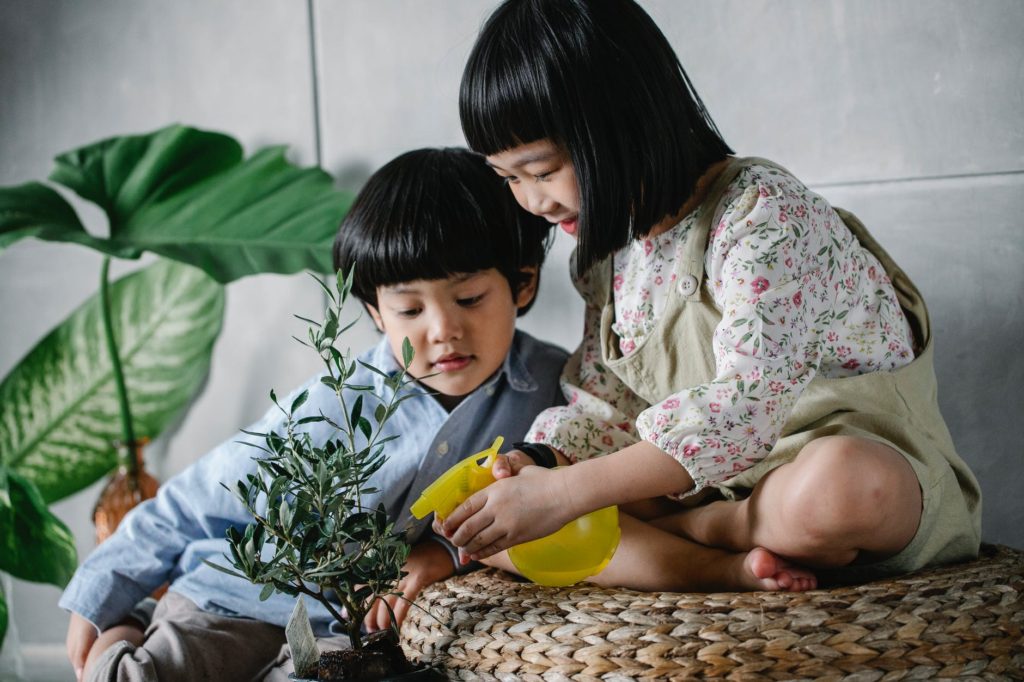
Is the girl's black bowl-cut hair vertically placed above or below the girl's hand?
above

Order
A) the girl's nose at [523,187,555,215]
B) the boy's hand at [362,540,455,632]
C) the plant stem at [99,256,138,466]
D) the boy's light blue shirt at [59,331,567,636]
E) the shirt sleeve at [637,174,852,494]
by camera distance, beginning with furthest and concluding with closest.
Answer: the plant stem at [99,256,138,466] < the boy's light blue shirt at [59,331,567,636] < the boy's hand at [362,540,455,632] < the girl's nose at [523,187,555,215] < the shirt sleeve at [637,174,852,494]

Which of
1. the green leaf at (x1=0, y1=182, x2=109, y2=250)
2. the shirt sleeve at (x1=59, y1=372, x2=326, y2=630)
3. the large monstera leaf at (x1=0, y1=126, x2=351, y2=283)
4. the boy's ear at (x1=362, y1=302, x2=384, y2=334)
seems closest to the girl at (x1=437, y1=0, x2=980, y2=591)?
the boy's ear at (x1=362, y1=302, x2=384, y2=334)

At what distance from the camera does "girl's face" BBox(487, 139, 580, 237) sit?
3.14 ft

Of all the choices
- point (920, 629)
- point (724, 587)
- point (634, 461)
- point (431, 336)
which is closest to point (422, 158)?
point (431, 336)

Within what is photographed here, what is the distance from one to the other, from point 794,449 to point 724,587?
0.15m

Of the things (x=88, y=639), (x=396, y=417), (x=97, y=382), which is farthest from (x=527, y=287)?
(x=97, y=382)

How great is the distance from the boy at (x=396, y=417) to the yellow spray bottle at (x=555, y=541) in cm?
17

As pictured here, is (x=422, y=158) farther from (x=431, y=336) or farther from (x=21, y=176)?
(x=21, y=176)

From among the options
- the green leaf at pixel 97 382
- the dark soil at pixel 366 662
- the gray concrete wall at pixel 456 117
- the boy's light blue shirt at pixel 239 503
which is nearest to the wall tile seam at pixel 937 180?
the gray concrete wall at pixel 456 117

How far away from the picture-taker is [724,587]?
952 mm

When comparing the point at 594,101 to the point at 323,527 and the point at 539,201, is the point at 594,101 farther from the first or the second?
the point at 323,527

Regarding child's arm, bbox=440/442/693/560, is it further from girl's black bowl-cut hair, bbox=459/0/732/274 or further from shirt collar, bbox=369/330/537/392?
shirt collar, bbox=369/330/537/392

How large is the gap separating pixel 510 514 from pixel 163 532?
0.57 m

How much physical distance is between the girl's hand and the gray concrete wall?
0.56 meters
